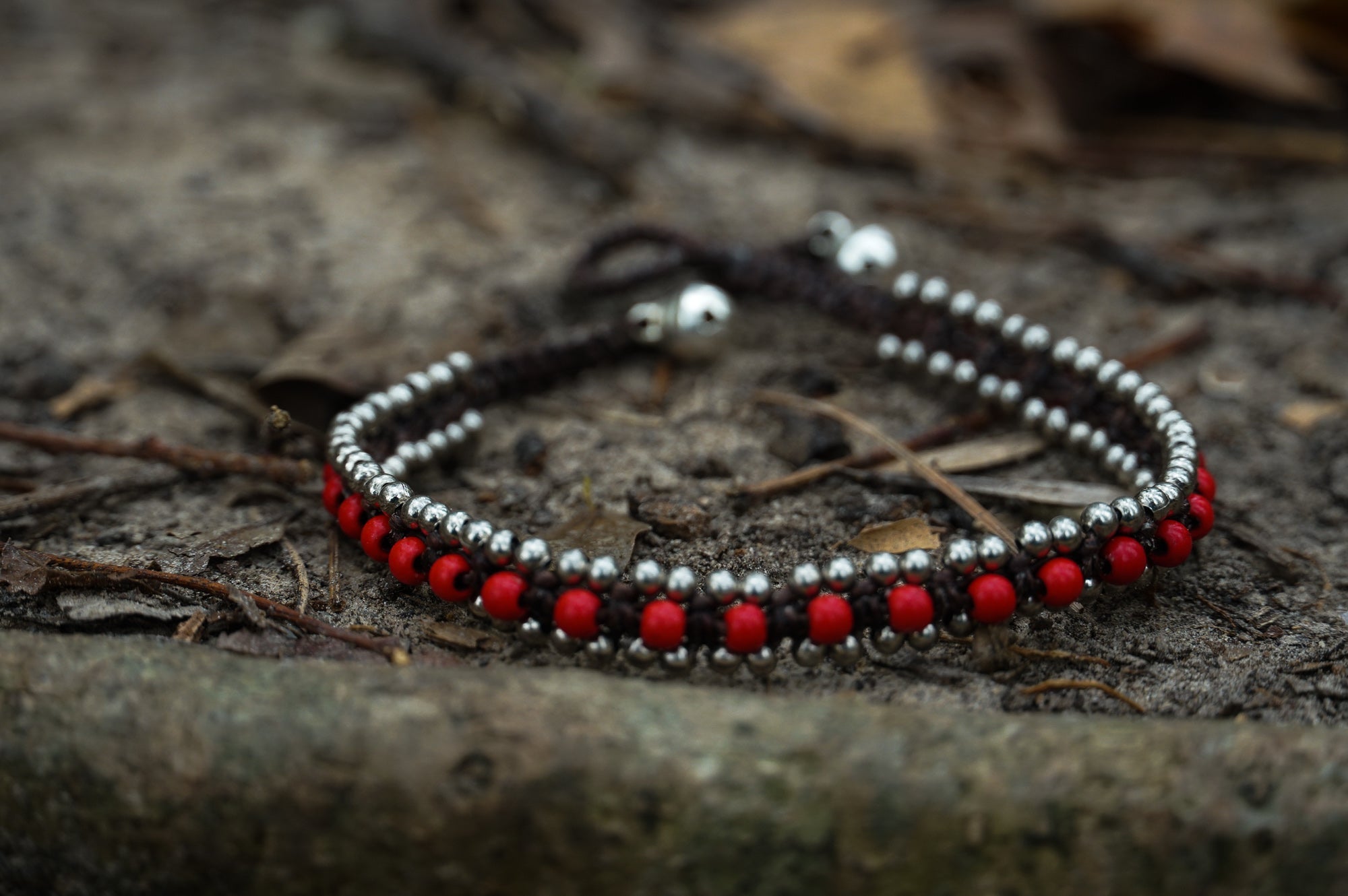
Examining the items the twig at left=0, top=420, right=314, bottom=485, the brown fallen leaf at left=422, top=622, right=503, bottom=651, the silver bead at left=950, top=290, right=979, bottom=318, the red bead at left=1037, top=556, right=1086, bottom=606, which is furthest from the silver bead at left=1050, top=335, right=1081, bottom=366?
the twig at left=0, top=420, right=314, bottom=485

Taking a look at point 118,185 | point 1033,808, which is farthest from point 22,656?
point 118,185

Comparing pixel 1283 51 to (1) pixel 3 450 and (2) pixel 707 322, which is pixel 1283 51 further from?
(1) pixel 3 450

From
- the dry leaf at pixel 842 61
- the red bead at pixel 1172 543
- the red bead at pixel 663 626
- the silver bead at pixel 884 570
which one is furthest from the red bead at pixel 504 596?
the dry leaf at pixel 842 61

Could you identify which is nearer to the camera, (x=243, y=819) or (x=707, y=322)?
(x=243, y=819)

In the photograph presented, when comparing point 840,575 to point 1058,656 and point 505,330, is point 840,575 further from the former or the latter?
point 505,330

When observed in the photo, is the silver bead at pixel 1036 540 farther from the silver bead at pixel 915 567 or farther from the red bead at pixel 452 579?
the red bead at pixel 452 579

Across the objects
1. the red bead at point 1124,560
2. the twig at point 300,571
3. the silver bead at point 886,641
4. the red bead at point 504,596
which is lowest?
the twig at point 300,571

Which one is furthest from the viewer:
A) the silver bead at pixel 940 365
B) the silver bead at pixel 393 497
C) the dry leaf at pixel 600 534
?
the silver bead at pixel 940 365
